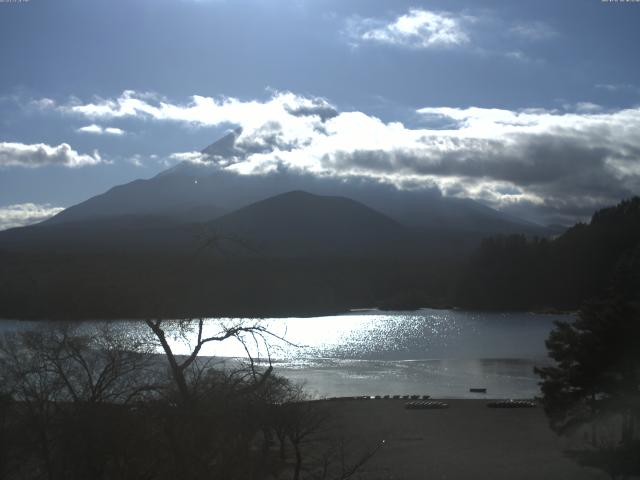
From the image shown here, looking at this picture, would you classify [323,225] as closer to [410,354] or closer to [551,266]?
[551,266]

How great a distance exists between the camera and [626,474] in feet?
45.4

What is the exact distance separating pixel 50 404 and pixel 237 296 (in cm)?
308

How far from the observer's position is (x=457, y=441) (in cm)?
2141

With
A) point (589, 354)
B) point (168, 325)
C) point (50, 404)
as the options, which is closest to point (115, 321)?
point (168, 325)

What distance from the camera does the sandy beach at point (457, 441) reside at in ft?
53.7

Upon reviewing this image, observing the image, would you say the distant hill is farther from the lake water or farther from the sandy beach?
the sandy beach

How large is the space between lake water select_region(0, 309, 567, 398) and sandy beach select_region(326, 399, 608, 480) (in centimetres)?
367

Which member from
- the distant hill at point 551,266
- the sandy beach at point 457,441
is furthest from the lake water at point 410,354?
the distant hill at point 551,266

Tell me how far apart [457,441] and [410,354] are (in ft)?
103

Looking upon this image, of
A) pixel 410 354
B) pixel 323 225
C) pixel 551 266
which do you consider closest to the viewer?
pixel 410 354

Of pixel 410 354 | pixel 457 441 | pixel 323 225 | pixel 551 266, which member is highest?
pixel 323 225

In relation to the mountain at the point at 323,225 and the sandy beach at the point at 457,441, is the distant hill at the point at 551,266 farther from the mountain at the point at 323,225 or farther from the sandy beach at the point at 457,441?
the sandy beach at the point at 457,441

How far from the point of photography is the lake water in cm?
3466

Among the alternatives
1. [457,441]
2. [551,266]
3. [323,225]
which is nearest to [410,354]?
[457,441]
